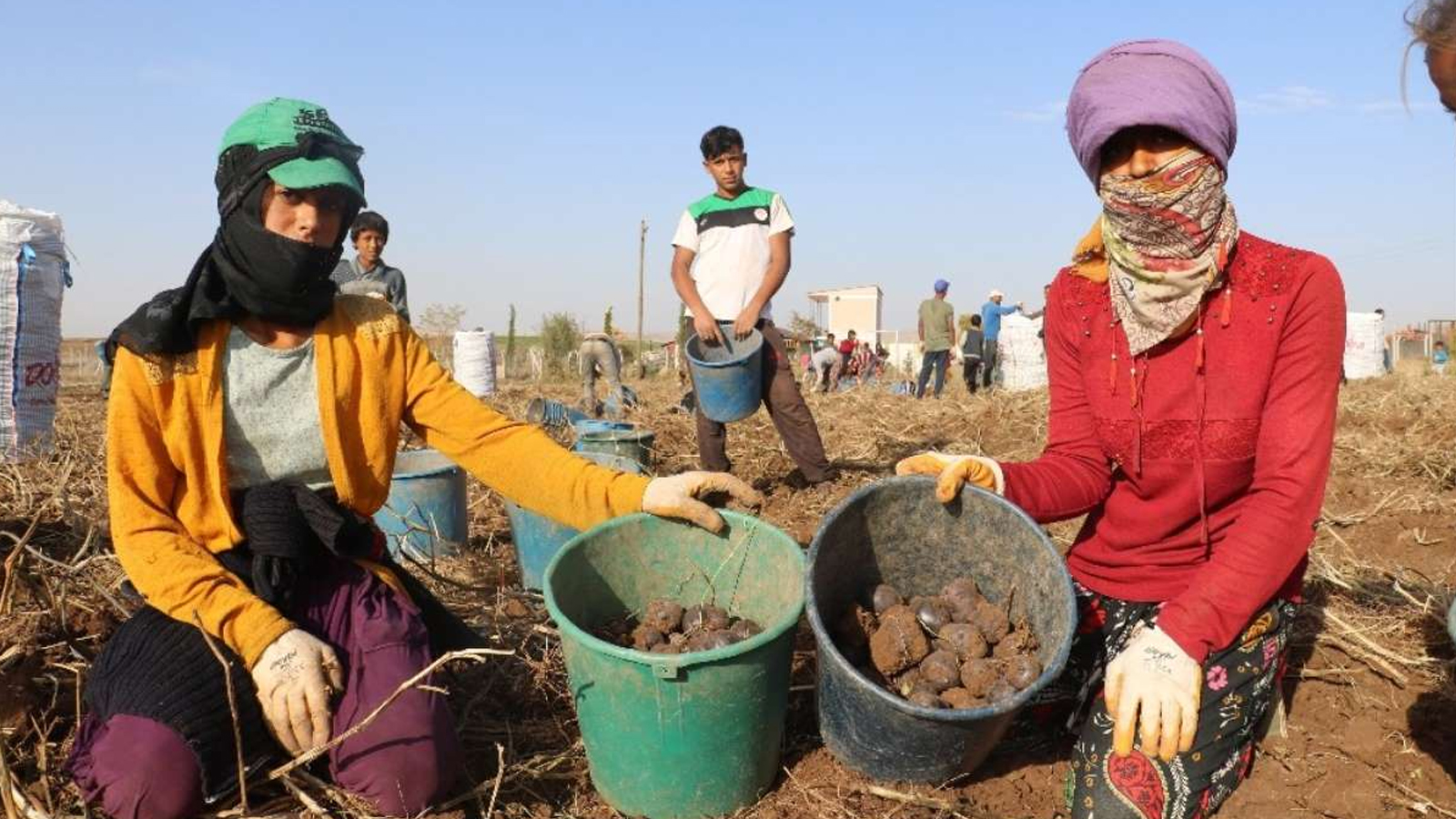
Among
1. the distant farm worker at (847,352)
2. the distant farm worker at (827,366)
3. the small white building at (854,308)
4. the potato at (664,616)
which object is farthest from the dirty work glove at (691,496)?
the small white building at (854,308)

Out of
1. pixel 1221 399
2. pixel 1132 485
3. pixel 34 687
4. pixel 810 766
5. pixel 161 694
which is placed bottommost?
pixel 810 766

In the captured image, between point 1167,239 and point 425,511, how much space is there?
3.11 m

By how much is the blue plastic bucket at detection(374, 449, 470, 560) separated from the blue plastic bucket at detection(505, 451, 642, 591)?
404mm

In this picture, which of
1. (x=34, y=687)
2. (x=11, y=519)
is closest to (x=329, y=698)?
(x=34, y=687)

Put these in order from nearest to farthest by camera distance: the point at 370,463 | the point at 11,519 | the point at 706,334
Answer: the point at 370,463
the point at 11,519
the point at 706,334

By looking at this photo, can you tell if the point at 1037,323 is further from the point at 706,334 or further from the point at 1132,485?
the point at 1132,485

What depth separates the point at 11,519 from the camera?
362 cm

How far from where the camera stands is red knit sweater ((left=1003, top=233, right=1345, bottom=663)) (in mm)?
1888

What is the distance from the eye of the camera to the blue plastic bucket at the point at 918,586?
1.99 meters

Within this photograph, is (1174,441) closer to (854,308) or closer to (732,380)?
(732,380)

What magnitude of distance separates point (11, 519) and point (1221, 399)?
410 centimetres

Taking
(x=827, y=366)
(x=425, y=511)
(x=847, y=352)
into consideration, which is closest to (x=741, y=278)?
(x=425, y=511)

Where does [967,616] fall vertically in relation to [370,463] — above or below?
below

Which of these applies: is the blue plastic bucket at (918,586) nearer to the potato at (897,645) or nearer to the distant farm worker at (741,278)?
the potato at (897,645)
